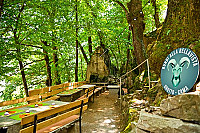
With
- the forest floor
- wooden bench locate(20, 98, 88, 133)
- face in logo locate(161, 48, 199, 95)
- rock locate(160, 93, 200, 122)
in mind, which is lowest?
the forest floor

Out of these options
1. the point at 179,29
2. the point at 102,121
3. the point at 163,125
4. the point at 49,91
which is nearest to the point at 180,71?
the point at 163,125

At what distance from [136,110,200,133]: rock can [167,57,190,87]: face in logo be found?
2.62 feet

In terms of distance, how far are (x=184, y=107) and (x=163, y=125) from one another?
431 mm

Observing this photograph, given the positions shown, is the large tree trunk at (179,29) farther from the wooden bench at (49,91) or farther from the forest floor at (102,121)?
the wooden bench at (49,91)

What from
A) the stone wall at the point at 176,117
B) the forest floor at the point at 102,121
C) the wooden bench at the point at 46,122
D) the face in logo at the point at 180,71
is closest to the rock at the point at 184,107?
the stone wall at the point at 176,117

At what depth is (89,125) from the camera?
467 cm

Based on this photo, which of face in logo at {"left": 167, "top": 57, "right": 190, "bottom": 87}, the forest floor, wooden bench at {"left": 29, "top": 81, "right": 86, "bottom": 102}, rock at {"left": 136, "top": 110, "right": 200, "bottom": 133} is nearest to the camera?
rock at {"left": 136, "top": 110, "right": 200, "bottom": 133}

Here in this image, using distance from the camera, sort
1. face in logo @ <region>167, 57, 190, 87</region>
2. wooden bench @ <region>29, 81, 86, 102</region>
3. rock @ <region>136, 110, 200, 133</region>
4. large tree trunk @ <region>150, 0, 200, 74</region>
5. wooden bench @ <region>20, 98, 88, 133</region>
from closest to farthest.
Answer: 1. rock @ <region>136, 110, 200, 133</region>
2. wooden bench @ <region>20, 98, 88, 133</region>
3. face in logo @ <region>167, 57, 190, 87</region>
4. large tree trunk @ <region>150, 0, 200, 74</region>
5. wooden bench @ <region>29, 81, 86, 102</region>

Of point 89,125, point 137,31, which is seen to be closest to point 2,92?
point 89,125

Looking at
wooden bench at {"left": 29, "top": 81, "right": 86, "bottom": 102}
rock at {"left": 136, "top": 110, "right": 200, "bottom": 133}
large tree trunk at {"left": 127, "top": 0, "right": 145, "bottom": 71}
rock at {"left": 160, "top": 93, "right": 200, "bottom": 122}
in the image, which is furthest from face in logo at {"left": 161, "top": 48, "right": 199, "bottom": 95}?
large tree trunk at {"left": 127, "top": 0, "right": 145, "bottom": 71}

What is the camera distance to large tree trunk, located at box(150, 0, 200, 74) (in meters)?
3.35

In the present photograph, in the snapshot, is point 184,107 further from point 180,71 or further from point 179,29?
point 179,29

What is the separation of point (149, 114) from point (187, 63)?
3.77ft

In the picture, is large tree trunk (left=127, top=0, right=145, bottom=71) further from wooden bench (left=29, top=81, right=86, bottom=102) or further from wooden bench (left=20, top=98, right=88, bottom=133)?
wooden bench (left=20, top=98, right=88, bottom=133)
